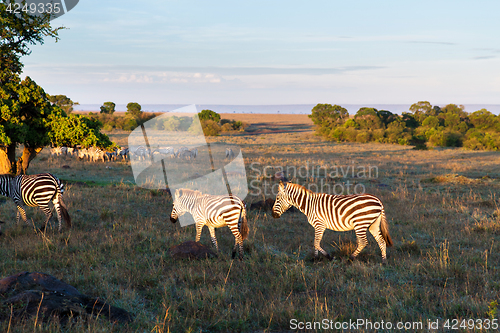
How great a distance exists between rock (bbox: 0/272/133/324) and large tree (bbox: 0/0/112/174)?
10172 millimetres

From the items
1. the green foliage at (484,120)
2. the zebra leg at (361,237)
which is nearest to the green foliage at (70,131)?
the zebra leg at (361,237)

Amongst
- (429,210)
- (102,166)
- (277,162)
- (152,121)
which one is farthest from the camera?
(277,162)

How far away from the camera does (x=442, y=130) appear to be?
51688mm

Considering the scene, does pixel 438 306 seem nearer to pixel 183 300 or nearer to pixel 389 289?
pixel 389 289

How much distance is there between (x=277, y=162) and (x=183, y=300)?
22.1 meters

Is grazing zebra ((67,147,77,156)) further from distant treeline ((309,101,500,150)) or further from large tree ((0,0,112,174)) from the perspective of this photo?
distant treeline ((309,101,500,150))

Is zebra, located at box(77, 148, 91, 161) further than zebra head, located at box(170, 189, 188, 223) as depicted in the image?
Yes

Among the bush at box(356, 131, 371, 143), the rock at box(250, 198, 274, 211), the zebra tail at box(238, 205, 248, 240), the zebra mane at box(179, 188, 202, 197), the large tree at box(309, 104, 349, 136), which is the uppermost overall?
Result: the large tree at box(309, 104, 349, 136)

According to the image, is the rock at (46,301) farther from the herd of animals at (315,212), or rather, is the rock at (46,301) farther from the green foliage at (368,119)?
the green foliage at (368,119)

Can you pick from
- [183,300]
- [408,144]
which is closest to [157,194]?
[183,300]

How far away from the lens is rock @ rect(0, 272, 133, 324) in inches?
184

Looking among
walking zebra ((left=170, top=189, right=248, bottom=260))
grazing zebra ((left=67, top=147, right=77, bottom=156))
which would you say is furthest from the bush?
walking zebra ((left=170, top=189, right=248, bottom=260))

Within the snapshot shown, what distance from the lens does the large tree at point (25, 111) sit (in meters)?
13.7

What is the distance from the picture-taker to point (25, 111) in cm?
1531
